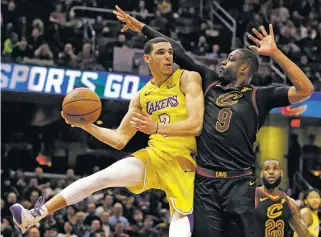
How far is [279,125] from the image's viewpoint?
22.5 metres

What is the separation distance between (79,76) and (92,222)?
13.7ft

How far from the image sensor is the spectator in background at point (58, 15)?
1986cm

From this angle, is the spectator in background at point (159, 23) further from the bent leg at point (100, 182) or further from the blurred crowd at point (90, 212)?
the bent leg at point (100, 182)

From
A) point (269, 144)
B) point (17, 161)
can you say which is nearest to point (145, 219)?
point (17, 161)

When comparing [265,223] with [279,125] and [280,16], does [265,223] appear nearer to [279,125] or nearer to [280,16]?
[279,125]

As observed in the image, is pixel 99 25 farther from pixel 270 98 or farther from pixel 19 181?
pixel 270 98

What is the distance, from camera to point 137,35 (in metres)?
20.1

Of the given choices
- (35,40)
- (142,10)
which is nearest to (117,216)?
(35,40)

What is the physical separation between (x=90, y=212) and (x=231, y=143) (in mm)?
8869

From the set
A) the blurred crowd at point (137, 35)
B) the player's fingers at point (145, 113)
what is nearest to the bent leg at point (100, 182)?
the player's fingers at point (145, 113)

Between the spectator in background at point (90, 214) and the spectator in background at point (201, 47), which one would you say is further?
the spectator in background at point (201, 47)

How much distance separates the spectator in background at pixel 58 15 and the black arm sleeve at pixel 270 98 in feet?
42.1

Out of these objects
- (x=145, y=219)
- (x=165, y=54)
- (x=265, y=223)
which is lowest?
(x=145, y=219)

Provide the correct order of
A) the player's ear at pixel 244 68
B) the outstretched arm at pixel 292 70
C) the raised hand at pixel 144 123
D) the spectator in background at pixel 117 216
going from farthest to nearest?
Answer: the spectator in background at pixel 117 216 < the player's ear at pixel 244 68 < the outstretched arm at pixel 292 70 < the raised hand at pixel 144 123
